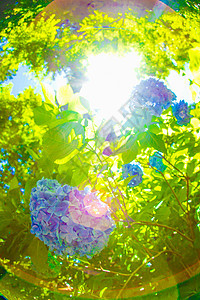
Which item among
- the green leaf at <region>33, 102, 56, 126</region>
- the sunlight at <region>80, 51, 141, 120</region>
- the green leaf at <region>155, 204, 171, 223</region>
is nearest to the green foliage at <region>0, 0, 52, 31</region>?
the sunlight at <region>80, 51, 141, 120</region>

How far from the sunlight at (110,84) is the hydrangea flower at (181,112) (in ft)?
0.48

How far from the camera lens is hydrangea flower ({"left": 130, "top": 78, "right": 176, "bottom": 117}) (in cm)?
61

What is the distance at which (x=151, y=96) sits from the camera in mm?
638

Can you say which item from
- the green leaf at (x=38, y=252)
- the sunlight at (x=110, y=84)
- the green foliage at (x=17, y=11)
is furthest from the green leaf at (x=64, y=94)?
the green foliage at (x=17, y=11)

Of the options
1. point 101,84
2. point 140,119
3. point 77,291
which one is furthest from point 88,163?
point 77,291

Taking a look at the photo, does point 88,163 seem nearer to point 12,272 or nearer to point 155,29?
point 12,272

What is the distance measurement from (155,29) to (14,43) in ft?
2.61

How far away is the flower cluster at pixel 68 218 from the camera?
18.3 inches

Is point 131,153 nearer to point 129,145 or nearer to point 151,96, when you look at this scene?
point 129,145

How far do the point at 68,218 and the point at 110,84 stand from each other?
1.80 feet

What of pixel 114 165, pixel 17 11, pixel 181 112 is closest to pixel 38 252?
pixel 114 165

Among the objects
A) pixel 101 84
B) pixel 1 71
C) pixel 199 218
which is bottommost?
pixel 199 218

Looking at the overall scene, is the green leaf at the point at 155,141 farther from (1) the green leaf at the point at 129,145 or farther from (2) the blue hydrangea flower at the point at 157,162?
(2) the blue hydrangea flower at the point at 157,162

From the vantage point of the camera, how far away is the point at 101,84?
34.1 inches
